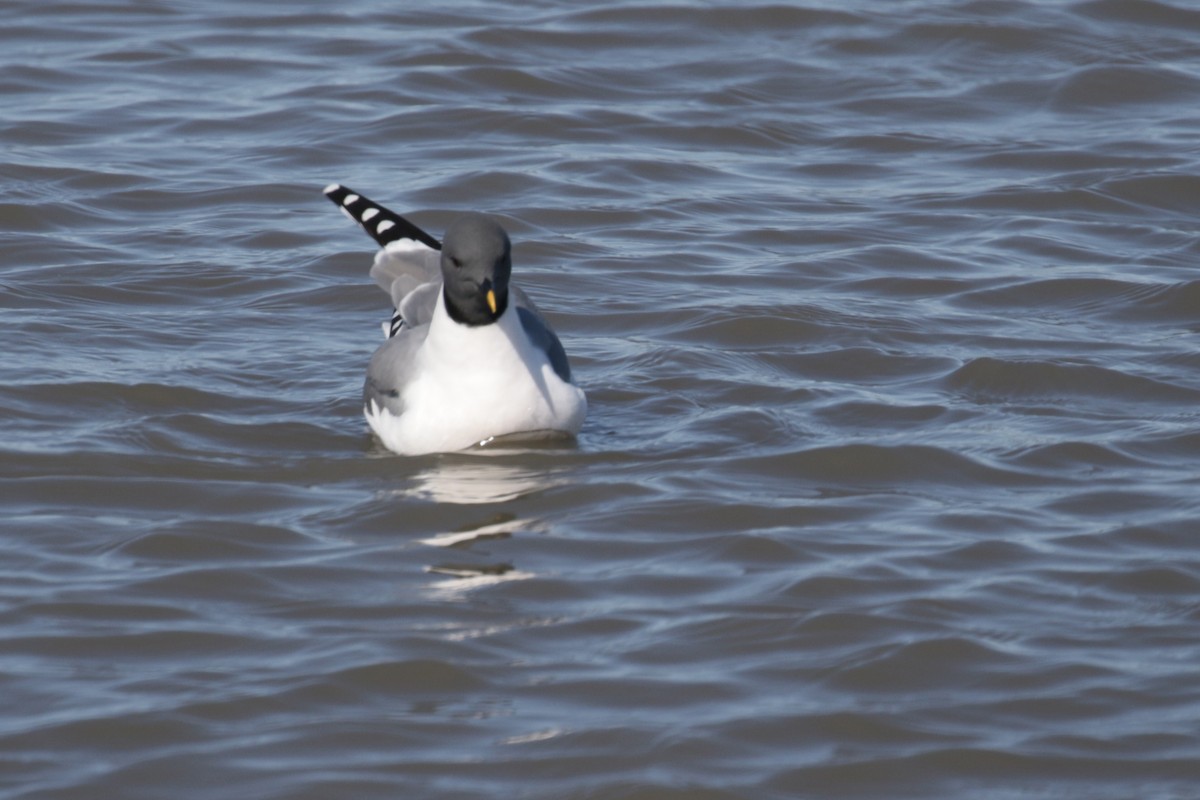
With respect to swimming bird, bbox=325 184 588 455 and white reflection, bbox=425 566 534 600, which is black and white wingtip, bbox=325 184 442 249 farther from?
white reflection, bbox=425 566 534 600

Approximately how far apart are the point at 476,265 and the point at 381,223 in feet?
5.21

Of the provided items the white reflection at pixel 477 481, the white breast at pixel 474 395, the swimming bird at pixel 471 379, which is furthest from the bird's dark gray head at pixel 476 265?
the white reflection at pixel 477 481

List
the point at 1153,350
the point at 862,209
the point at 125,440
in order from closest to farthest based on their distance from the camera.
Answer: the point at 125,440 → the point at 1153,350 → the point at 862,209

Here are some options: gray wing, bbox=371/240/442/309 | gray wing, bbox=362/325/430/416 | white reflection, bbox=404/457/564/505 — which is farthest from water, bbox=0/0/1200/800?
gray wing, bbox=371/240/442/309

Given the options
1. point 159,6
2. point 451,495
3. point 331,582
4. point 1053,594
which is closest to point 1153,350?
point 1053,594

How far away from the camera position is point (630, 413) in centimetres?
792

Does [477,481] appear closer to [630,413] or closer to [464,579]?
[464,579]

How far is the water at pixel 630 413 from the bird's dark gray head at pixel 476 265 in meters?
0.58

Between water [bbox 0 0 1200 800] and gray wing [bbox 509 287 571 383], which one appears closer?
water [bbox 0 0 1200 800]

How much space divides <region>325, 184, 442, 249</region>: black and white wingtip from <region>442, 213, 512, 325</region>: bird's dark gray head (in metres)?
1.16

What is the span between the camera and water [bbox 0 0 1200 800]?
5.14 m

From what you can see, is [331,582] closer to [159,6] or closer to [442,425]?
[442,425]

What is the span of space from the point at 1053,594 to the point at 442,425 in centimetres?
233

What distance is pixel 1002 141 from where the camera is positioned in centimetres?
1168
